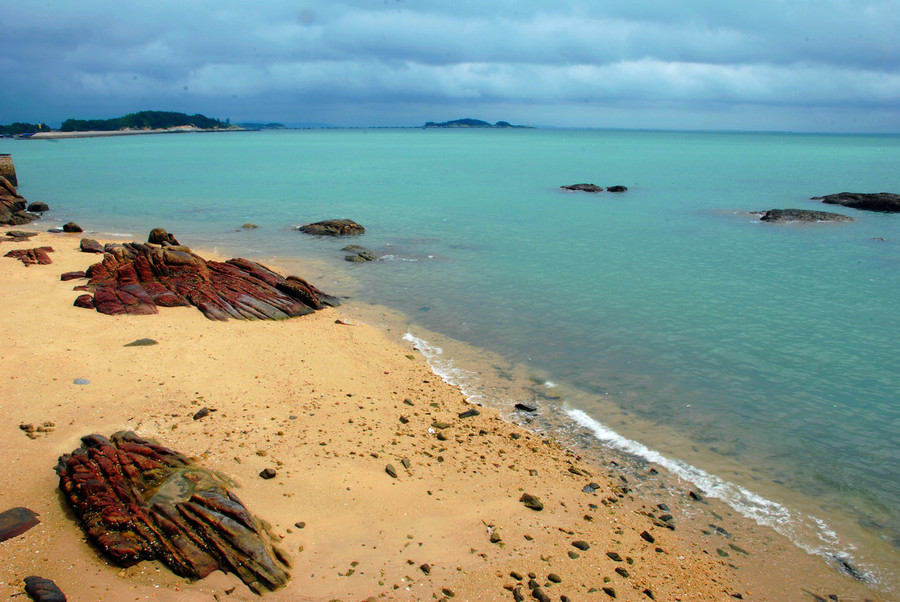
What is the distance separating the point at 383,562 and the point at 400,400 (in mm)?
4800

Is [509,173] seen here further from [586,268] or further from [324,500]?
[324,500]

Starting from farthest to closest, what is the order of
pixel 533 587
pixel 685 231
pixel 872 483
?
pixel 685 231
pixel 872 483
pixel 533 587

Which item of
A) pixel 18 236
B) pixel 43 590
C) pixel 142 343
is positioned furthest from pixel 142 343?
pixel 18 236

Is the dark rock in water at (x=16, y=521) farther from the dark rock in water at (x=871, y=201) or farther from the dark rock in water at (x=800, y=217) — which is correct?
the dark rock in water at (x=871, y=201)

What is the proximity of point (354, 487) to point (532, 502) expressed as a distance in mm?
2537

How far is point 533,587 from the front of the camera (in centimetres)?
664

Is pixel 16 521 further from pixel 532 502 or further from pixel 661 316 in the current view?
pixel 661 316

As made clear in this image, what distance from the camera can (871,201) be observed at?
40750 mm

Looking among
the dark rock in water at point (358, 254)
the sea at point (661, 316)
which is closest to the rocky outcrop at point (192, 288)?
the sea at point (661, 316)

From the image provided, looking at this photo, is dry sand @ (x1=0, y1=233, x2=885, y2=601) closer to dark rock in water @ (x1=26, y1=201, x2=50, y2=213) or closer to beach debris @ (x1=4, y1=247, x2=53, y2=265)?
beach debris @ (x1=4, y1=247, x2=53, y2=265)

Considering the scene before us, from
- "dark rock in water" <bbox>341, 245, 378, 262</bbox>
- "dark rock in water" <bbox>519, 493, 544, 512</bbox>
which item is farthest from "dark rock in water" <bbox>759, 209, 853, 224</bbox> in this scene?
"dark rock in water" <bbox>519, 493, 544, 512</bbox>

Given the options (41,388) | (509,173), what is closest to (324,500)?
(41,388)

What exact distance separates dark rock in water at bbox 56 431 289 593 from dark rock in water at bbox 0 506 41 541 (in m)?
0.40

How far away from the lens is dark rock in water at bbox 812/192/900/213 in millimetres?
39656
